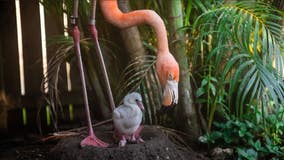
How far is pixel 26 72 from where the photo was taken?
137 inches

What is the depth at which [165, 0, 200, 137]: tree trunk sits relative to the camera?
2.62 m

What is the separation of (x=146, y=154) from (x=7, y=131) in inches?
71.6

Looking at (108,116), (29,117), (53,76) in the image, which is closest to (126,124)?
(53,76)

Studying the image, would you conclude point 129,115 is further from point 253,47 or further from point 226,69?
point 253,47

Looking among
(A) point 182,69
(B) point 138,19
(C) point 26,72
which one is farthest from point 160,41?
(C) point 26,72

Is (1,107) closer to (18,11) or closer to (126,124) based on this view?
(18,11)

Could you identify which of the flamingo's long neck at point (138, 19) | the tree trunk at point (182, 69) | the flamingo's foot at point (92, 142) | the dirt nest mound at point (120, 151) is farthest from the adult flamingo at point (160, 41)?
the tree trunk at point (182, 69)

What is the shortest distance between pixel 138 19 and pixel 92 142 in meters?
0.60

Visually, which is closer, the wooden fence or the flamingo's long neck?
the flamingo's long neck

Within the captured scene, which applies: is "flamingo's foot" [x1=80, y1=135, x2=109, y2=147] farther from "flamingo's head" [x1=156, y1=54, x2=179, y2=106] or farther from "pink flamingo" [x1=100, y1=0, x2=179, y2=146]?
"flamingo's head" [x1=156, y1=54, x2=179, y2=106]

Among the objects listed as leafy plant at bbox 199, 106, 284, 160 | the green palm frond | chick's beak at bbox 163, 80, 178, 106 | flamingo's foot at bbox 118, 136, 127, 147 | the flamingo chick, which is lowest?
leafy plant at bbox 199, 106, 284, 160

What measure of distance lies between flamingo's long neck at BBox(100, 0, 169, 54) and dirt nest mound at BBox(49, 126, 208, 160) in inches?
17.2

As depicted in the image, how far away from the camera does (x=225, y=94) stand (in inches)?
108

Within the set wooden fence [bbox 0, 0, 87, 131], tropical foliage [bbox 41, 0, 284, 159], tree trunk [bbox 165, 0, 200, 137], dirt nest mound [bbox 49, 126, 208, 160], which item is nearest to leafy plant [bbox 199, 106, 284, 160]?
tropical foliage [bbox 41, 0, 284, 159]
